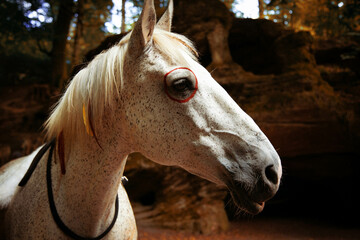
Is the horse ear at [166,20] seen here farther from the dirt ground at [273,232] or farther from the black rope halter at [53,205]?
the dirt ground at [273,232]

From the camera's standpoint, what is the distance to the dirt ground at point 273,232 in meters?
3.97

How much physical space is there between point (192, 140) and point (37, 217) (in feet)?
3.04

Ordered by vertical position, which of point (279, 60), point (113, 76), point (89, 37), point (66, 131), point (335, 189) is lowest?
point (335, 189)

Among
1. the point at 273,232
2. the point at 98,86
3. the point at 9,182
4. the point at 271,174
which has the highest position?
the point at 98,86

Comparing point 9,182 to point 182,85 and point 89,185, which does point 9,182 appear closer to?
point 89,185

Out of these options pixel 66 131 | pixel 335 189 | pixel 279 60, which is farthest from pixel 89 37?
pixel 335 189

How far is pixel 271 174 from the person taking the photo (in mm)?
1001

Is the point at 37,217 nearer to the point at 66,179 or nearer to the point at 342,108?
the point at 66,179

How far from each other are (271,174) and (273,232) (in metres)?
4.09

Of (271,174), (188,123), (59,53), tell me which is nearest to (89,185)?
(188,123)

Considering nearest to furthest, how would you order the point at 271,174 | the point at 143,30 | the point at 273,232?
1. the point at 271,174
2. the point at 143,30
3. the point at 273,232

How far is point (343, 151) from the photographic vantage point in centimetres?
438

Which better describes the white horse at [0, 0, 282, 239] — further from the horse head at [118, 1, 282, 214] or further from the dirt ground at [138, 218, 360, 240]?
the dirt ground at [138, 218, 360, 240]

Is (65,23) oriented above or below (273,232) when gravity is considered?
above
